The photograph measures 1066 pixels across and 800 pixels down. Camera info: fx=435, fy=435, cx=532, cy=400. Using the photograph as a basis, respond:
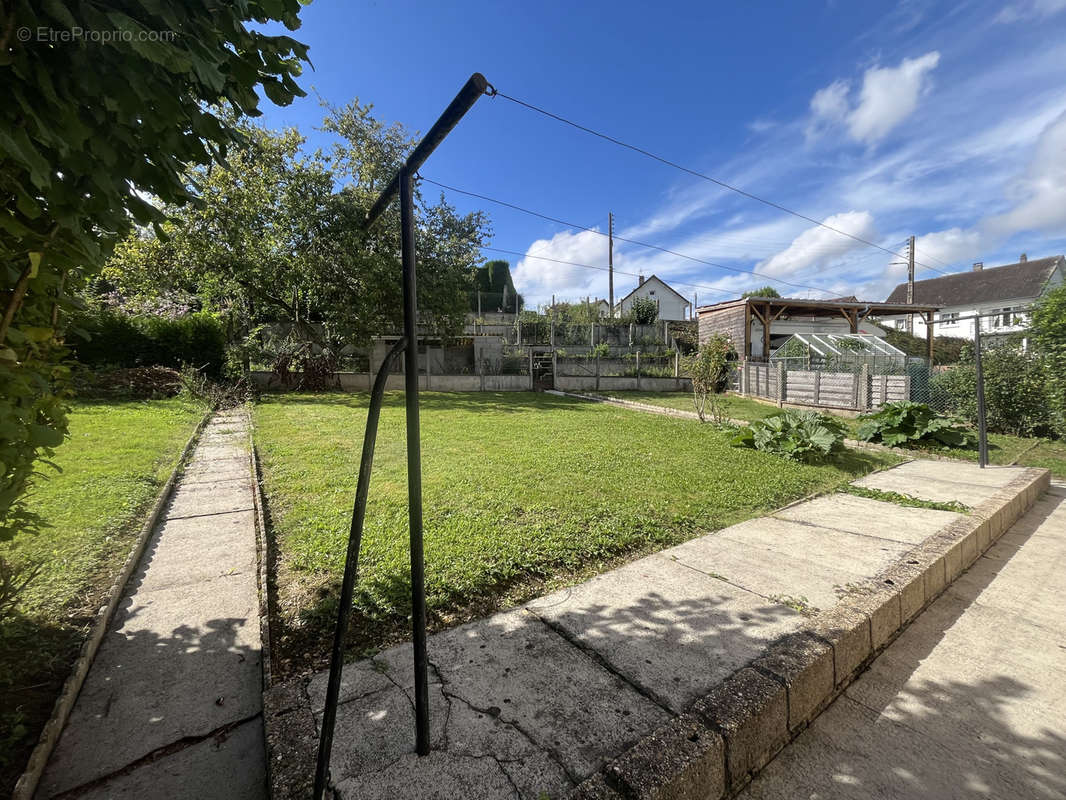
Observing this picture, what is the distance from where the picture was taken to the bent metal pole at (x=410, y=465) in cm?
129

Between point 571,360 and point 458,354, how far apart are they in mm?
5090

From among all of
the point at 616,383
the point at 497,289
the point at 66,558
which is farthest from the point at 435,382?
the point at 497,289

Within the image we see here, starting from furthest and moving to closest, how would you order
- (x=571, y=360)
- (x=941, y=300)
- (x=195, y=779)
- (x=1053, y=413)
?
(x=941, y=300)
(x=571, y=360)
(x=1053, y=413)
(x=195, y=779)

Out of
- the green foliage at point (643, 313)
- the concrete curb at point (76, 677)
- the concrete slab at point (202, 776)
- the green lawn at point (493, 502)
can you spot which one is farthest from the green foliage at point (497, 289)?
the concrete slab at point (202, 776)

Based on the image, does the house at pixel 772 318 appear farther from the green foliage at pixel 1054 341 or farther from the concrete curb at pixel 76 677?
the concrete curb at pixel 76 677

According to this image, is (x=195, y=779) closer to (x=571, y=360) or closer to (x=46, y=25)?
(x=46, y=25)

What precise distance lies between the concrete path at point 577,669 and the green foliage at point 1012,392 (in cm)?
761

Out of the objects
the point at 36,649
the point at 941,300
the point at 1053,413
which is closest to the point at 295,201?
the point at 36,649

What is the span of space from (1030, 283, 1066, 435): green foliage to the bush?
18358mm

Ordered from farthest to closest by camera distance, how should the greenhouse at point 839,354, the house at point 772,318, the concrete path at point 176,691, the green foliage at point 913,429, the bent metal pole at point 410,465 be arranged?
the house at point 772,318
the greenhouse at point 839,354
the green foliage at point 913,429
the concrete path at point 176,691
the bent metal pole at point 410,465

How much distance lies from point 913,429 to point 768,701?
27.0ft

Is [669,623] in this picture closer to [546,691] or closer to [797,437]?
[546,691]

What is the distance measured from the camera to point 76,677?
184 cm

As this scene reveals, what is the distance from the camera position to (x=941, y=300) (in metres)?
33.9
